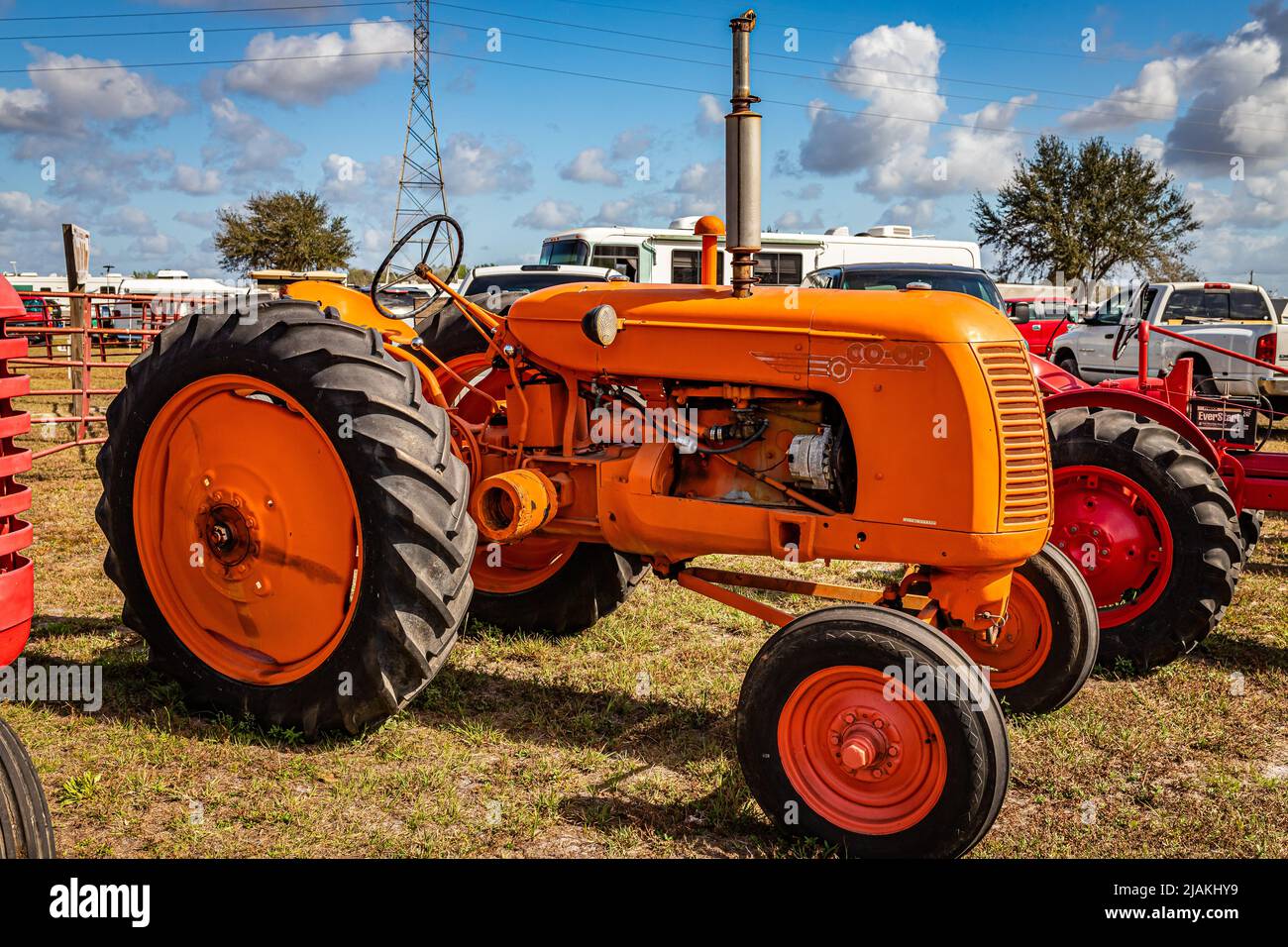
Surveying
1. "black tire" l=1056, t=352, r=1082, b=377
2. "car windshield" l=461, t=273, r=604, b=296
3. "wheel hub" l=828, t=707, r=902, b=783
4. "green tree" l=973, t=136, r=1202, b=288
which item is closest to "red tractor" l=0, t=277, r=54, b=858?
"wheel hub" l=828, t=707, r=902, b=783

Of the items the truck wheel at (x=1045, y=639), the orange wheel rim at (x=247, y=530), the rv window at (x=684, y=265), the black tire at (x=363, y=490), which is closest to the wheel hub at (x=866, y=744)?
the truck wheel at (x=1045, y=639)

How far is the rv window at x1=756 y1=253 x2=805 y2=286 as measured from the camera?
670 inches

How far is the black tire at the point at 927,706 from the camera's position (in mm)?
2889

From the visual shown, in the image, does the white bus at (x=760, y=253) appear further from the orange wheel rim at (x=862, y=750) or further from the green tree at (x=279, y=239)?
the green tree at (x=279, y=239)

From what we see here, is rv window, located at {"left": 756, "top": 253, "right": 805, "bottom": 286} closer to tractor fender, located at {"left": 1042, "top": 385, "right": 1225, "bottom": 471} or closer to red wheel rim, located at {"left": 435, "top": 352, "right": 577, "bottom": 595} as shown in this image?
tractor fender, located at {"left": 1042, "top": 385, "right": 1225, "bottom": 471}

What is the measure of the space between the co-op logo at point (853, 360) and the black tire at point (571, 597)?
1.67 metres

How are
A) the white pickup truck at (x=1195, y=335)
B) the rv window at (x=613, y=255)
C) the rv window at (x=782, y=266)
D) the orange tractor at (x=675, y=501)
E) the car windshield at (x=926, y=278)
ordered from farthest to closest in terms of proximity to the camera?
the rv window at (x=782, y=266), the rv window at (x=613, y=255), the white pickup truck at (x=1195, y=335), the car windshield at (x=926, y=278), the orange tractor at (x=675, y=501)

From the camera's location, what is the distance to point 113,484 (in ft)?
13.0

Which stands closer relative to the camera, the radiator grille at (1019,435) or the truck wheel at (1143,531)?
the radiator grille at (1019,435)

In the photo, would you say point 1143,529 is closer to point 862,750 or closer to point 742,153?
point 862,750

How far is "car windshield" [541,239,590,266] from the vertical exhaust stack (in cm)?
1237

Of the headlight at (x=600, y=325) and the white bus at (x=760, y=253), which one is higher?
the white bus at (x=760, y=253)

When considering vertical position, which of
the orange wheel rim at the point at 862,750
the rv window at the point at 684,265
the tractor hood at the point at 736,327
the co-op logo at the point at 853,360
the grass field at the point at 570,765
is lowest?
the grass field at the point at 570,765
